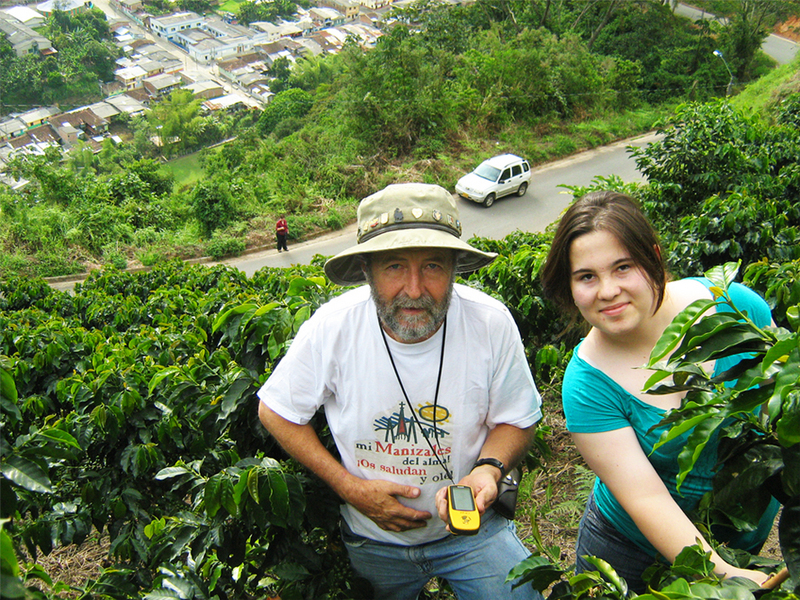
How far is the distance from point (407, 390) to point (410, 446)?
0.18 meters

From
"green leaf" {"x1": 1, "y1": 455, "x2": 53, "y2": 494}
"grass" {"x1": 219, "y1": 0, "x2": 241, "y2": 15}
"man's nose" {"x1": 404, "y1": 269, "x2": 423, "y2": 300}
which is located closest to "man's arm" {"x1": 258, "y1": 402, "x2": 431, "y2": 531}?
"man's nose" {"x1": 404, "y1": 269, "x2": 423, "y2": 300}

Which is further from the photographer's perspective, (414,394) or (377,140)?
(377,140)

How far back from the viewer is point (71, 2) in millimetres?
54344

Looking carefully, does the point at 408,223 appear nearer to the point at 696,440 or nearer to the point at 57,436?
the point at 696,440

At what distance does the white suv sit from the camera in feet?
54.1

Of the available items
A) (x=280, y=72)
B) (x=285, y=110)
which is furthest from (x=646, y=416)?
(x=280, y=72)

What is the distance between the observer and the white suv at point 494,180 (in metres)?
16.5

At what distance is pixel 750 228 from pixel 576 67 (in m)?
20.7

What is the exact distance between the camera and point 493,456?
206 centimetres

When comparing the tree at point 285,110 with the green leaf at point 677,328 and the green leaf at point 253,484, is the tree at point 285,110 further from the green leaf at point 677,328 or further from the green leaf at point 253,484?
the green leaf at point 677,328

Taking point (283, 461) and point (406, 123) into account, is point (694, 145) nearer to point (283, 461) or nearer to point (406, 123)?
point (283, 461)

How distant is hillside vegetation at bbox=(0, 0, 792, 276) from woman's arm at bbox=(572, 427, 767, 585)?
14.2 meters

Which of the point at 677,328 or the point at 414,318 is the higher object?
the point at 677,328

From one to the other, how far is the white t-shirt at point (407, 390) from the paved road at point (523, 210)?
493 inches
